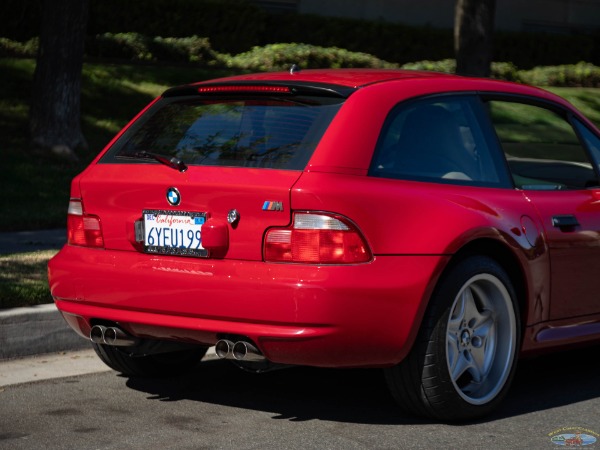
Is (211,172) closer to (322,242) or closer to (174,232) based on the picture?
(174,232)

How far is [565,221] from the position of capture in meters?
6.17

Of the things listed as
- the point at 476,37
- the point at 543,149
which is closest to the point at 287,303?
the point at 543,149

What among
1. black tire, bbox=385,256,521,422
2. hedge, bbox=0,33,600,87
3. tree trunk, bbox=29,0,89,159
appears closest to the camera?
black tire, bbox=385,256,521,422

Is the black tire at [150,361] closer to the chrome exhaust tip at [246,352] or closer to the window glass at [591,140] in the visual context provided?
the chrome exhaust tip at [246,352]

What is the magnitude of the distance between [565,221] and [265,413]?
→ 176 centimetres

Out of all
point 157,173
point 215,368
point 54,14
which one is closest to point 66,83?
point 54,14

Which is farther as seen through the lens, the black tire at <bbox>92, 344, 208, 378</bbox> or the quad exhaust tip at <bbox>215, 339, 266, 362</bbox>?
the black tire at <bbox>92, 344, 208, 378</bbox>

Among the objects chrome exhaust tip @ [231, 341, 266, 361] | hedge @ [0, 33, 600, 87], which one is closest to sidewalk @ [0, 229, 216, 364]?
chrome exhaust tip @ [231, 341, 266, 361]

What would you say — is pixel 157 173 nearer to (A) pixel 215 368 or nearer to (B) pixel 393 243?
(B) pixel 393 243

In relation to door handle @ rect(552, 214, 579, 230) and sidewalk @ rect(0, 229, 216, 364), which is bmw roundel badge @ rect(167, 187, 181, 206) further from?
door handle @ rect(552, 214, 579, 230)

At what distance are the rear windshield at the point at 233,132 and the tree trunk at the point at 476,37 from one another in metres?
11.1

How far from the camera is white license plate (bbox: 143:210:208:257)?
5.47 meters

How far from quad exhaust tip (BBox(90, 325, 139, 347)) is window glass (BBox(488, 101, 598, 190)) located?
209 cm

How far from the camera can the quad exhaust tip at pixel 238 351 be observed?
5.32 m
